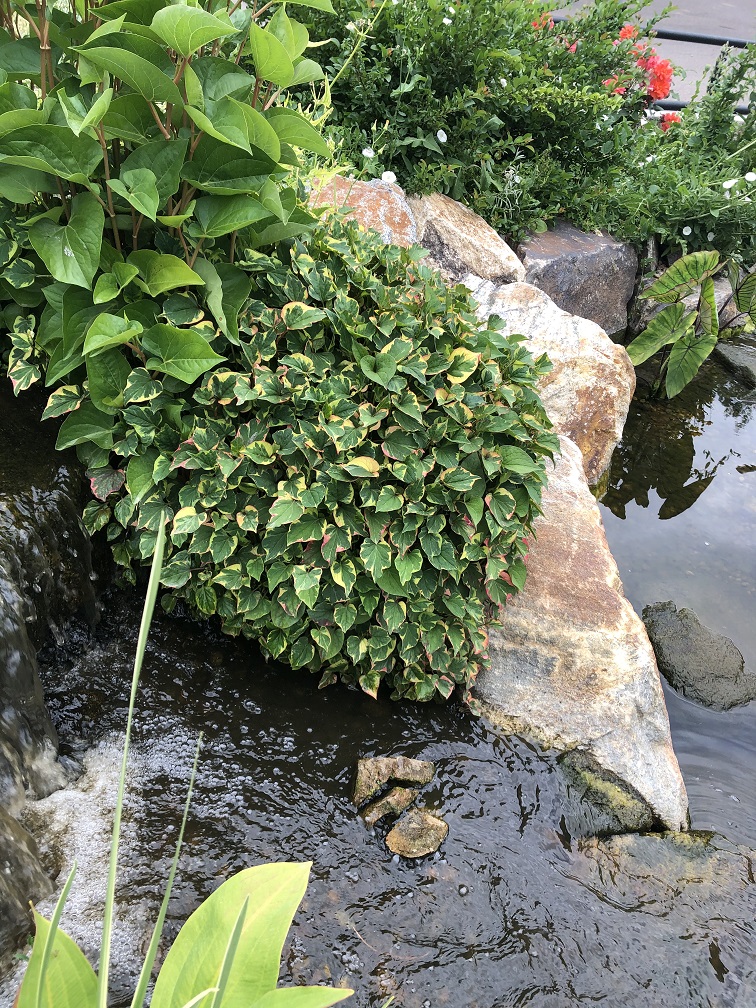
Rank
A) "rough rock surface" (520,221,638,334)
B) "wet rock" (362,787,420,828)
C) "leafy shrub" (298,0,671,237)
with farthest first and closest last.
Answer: "rough rock surface" (520,221,638,334) < "leafy shrub" (298,0,671,237) < "wet rock" (362,787,420,828)

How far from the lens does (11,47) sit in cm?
236

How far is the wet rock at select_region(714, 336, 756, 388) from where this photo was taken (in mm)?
6152

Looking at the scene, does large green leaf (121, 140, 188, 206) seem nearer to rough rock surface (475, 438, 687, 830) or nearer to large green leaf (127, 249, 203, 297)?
large green leaf (127, 249, 203, 297)

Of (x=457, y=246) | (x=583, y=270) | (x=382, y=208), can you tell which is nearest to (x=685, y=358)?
(x=583, y=270)

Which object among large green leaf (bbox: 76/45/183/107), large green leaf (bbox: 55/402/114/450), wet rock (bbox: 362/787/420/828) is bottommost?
wet rock (bbox: 362/787/420/828)

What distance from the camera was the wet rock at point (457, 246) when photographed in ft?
16.3

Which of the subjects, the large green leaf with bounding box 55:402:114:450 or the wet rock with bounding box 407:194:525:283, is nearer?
the large green leaf with bounding box 55:402:114:450

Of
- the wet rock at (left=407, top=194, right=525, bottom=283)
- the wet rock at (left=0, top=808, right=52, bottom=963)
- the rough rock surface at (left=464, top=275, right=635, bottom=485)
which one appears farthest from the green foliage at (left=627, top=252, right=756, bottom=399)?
the wet rock at (left=0, top=808, right=52, bottom=963)

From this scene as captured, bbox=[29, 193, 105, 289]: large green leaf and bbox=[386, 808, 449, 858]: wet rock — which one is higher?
bbox=[29, 193, 105, 289]: large green leaf

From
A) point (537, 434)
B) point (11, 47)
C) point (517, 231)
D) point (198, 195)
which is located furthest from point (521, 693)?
point (517, 231)

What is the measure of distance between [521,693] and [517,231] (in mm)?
3599

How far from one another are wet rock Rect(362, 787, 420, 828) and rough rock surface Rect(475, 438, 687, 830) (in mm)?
551

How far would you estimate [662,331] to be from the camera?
5457 millimetres

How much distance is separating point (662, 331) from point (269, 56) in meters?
4.06
